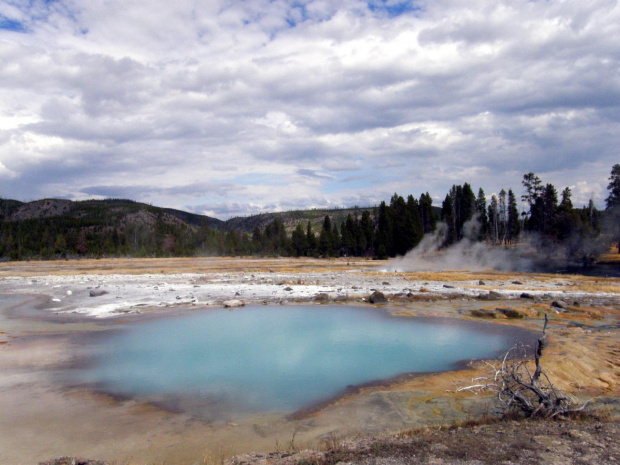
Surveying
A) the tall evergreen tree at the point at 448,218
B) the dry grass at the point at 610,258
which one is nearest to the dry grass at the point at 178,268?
the tall evergreen tree at the point at 448,218

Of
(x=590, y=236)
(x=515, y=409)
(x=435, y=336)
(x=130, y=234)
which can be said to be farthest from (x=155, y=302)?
(x=130, y=234)

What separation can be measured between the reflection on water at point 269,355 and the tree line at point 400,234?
1952 inches

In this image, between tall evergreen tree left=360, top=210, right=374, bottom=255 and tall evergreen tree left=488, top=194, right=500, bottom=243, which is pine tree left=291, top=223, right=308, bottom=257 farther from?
tall evergreen tree left=488, top=194, right=500, bottom=243

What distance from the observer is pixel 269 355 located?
40.4ft

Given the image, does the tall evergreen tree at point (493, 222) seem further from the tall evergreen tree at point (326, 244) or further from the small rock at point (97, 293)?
the small rock at point (97, 293)

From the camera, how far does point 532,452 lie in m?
5.24

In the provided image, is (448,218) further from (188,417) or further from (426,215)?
(188,417)

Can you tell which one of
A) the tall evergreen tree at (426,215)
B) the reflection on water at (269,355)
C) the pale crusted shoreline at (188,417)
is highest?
the tall evergreen tree at (426,215)

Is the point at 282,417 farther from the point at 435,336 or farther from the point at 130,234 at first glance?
the point at 130,234

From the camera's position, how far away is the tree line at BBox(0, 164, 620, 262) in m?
58.9

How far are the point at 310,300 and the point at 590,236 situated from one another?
48069 mm

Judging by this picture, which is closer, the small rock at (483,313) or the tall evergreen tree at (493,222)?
the small rock at (483,313)

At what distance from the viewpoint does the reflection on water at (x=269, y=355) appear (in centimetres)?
905

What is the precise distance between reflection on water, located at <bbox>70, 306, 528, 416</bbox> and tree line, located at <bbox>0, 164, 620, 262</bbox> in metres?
49.6
